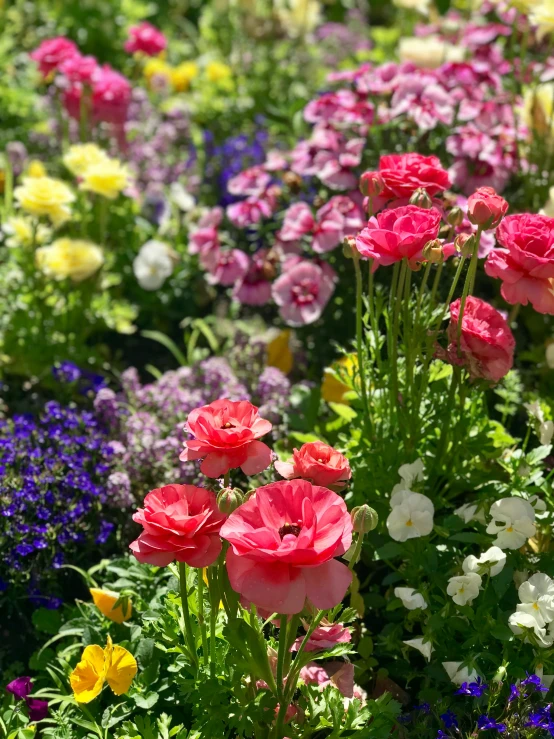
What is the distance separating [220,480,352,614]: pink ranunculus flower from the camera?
4.34 ft

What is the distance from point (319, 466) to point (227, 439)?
189 millimetres

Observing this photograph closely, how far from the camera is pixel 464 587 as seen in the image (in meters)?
1.83

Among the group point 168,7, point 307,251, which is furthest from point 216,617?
point 168,7

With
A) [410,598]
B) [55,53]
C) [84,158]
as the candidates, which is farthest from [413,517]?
[55,53]

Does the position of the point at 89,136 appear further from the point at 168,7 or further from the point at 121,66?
the point at 168,7

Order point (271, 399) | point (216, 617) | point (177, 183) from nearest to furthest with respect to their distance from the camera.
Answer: point (216, 617) → point (271, 399) → point (177, 183)

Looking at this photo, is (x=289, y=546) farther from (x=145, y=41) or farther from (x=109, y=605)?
(x=145, y=41)

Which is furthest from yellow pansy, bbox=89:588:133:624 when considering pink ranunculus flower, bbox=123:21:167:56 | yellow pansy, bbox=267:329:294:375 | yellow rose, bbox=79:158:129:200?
pink ranunculus flower, bbox=123:21:167:56

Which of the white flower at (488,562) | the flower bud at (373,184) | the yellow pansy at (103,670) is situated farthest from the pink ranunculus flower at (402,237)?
the yellow pansy at (103,670)

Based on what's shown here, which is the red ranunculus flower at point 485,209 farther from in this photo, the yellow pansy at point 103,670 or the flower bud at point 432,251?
the yellow pansy at point 103,670

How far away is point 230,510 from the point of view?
147cm

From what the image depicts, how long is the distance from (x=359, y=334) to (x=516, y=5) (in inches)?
64.8

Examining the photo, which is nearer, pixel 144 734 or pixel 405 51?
pixel 144 734

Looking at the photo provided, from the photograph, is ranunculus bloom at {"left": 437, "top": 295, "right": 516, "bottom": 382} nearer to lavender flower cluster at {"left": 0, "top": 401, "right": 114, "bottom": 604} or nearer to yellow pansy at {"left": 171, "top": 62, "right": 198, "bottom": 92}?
lavender flower cluster at {"left": 0, "top": 401, "right": 114, "bottom": 604}
